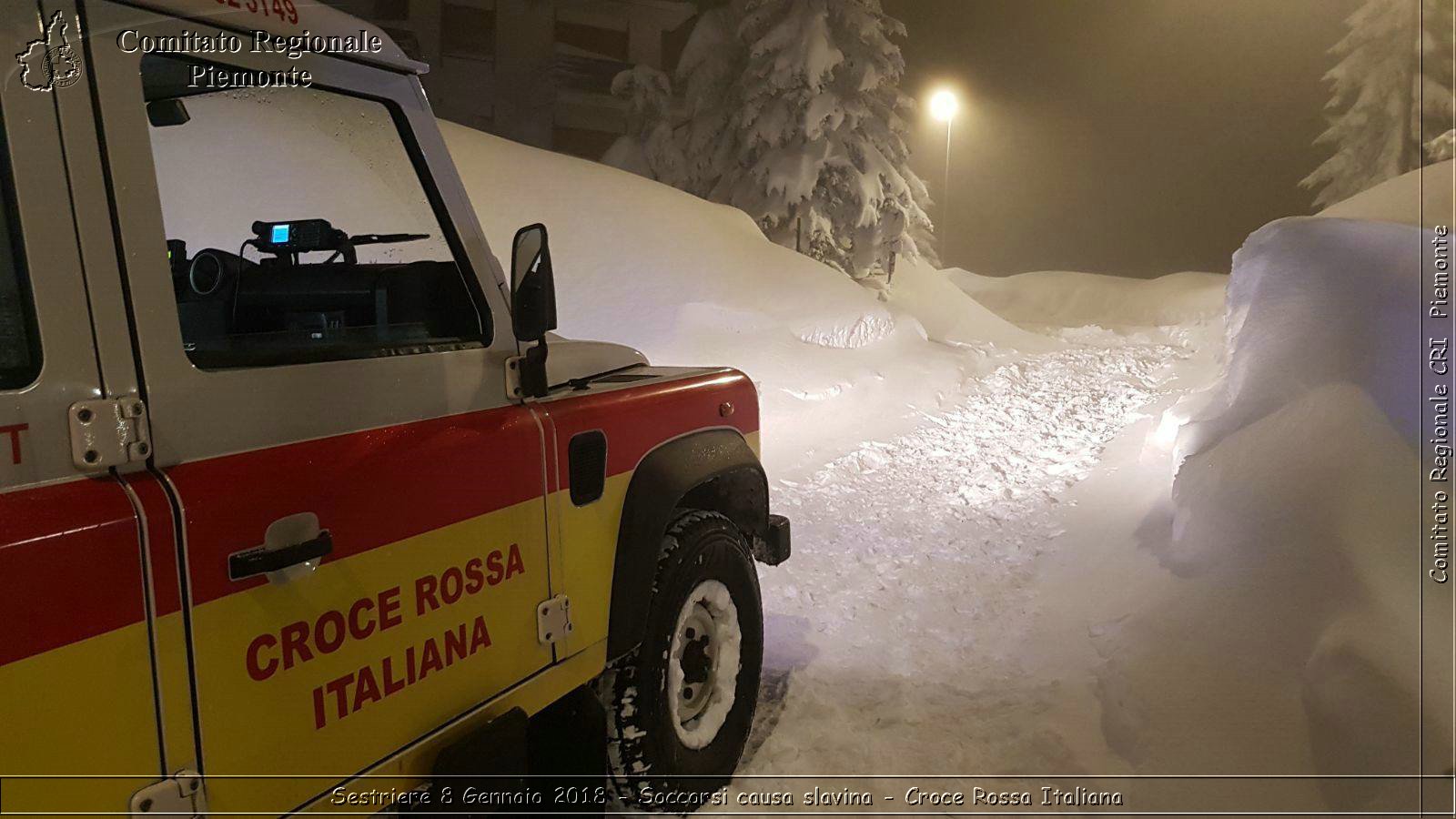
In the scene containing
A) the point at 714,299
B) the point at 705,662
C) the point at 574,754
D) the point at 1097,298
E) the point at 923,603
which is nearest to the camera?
the point at 574,754

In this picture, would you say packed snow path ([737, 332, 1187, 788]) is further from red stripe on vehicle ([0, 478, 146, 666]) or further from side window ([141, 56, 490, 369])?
red stripe on vehicle ([0, 478, 146, 666])

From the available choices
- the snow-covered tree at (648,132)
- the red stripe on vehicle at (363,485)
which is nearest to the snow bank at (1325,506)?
the red stripe on vehicle at (363,485)

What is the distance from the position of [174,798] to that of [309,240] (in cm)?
161

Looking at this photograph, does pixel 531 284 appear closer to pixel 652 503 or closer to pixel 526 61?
pixel 652 503

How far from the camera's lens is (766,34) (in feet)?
53.8

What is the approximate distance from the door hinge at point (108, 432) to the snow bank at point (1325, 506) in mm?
3638

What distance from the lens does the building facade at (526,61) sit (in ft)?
94.1

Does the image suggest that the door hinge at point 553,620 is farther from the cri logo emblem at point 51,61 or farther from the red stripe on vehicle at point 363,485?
the cri logo emblem at point 51,61

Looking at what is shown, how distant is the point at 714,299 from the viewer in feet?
37.3

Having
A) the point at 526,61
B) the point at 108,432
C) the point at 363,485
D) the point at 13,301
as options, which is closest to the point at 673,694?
the point at 363,485

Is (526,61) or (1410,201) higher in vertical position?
(526,61)

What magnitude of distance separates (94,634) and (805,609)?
419 centimetres

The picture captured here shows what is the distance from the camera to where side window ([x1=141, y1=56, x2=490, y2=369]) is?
2.14 meters

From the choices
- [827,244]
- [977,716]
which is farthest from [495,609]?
[827,244]
